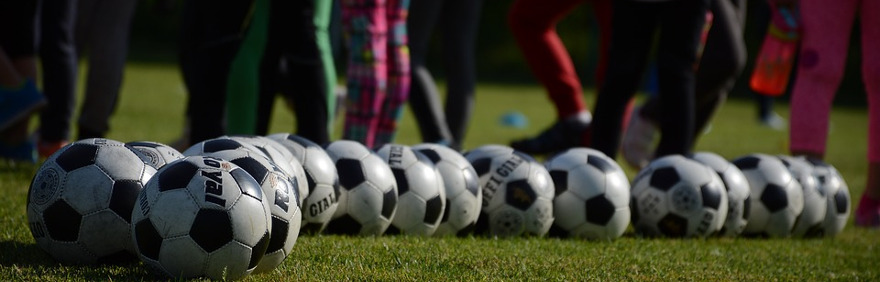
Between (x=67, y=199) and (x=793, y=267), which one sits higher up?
(x=67, y=199)

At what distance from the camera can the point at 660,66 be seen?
4715 mm

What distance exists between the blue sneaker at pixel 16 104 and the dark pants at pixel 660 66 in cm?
274

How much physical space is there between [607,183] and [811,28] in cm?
185

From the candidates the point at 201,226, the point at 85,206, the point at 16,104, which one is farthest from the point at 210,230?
the point at 16,104

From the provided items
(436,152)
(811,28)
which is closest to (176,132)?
→ (436,152)

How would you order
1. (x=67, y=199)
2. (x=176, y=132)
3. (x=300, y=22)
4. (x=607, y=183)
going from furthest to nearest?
1. (x=176, y=132)
2. (x=300, y=22)
3. (x=607, y=183)
4. (x=67, y=199)

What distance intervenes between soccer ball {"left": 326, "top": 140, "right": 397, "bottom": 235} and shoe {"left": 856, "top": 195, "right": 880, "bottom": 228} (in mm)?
2644

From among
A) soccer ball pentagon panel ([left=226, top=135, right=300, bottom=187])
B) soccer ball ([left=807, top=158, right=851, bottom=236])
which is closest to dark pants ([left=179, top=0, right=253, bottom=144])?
soccer ball pentagon panel ([left=226, top=135, right=300, bottom=187])

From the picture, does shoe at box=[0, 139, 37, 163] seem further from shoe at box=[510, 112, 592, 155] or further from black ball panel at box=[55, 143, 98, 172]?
shoe at box=[510, 112, 592, 155]

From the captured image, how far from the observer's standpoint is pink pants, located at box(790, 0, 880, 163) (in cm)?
484

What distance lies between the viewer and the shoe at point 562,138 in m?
6.07

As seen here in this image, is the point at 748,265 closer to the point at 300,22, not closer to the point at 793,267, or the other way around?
the point at 793,267

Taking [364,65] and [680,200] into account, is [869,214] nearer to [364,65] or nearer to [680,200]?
[680,200]

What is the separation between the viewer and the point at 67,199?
2.79 metres
